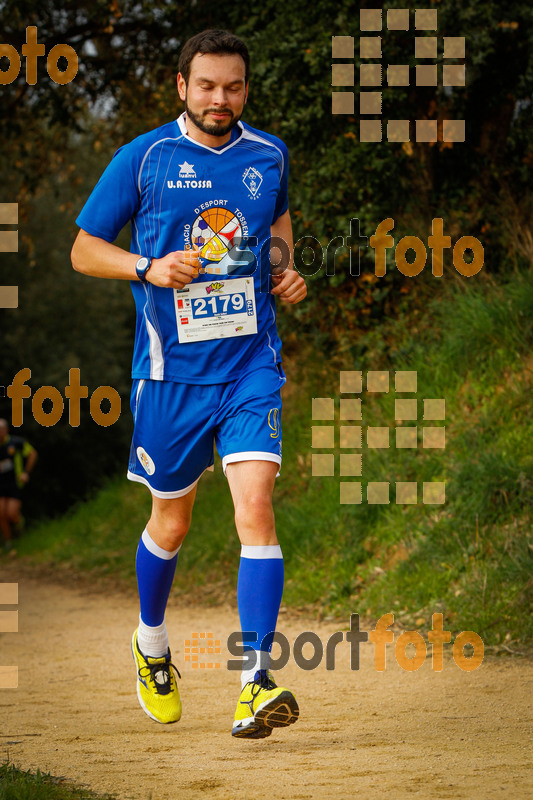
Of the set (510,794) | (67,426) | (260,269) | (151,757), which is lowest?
(67,426)

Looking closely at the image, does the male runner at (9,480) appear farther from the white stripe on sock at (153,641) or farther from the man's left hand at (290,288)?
the man's left hand at (290,288)

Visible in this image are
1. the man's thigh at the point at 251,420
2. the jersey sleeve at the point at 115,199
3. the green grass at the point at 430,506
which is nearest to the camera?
the man's thigh at the point at 251,420

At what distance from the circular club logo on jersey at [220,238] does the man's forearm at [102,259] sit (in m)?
0.27

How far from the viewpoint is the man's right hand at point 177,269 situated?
3.77 m

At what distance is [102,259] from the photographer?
13.2 ft

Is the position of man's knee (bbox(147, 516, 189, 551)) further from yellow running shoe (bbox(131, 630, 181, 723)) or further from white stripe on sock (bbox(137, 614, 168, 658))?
yellow running shoe (bbox(131, 630, 181, 723))

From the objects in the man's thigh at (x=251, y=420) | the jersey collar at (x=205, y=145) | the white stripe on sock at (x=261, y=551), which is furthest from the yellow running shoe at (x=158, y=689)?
the jersey collar at (x=205, y=145)

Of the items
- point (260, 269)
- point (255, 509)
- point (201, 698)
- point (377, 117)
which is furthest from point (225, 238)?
point (377, 117)

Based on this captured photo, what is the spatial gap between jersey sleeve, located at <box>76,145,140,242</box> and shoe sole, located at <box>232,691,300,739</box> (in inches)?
74.1

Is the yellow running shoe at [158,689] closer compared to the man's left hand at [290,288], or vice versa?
the man's left hand at [290,288]

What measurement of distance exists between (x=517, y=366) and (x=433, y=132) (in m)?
2.49

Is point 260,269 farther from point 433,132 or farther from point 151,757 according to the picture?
point 433,132

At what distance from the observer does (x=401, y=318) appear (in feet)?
30.4

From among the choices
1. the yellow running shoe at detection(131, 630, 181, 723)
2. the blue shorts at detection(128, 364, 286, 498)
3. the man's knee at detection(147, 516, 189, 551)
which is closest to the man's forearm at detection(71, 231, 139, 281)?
the blue shorts at detection(128, 364, 286, 498)
